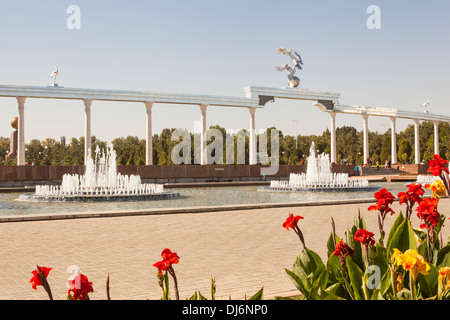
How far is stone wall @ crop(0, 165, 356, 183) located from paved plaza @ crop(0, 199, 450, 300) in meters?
A: 25.2

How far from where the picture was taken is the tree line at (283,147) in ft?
285

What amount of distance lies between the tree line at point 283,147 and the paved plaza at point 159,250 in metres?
53.4

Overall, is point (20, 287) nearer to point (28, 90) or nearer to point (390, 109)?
point (28, 90)

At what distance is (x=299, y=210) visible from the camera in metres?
16.5

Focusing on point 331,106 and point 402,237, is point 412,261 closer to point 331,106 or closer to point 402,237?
point 402,237

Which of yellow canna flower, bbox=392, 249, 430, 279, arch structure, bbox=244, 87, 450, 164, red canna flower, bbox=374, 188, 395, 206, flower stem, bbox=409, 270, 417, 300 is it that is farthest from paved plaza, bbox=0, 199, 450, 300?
arch structure, bbox=244, 87, 450, 164

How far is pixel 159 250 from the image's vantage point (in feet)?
30.0

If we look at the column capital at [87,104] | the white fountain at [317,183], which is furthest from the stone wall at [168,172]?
the white fountain at [317,183]

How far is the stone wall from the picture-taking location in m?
36.8

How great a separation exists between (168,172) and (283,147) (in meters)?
83.6

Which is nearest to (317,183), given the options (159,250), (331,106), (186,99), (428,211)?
(186,99)

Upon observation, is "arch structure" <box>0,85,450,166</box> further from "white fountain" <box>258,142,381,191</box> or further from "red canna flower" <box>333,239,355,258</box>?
"red canna flower" <box>333,239,355,258</box>

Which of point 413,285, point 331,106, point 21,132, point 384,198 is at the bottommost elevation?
point 413,285
